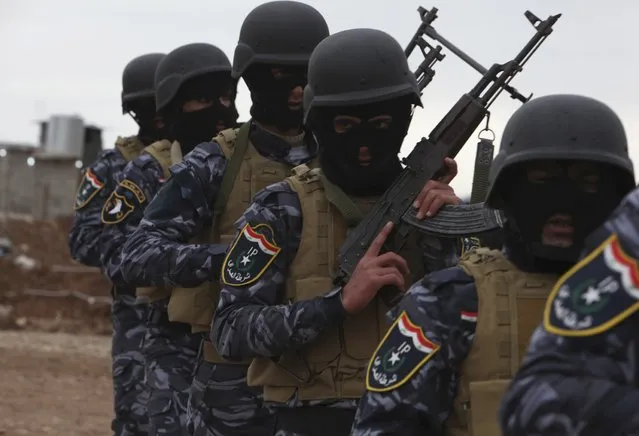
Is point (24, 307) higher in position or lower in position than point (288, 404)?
lower

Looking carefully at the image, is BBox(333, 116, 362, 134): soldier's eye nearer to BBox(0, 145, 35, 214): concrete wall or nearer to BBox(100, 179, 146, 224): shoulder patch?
BBox(100, 179, 146, 224): shoulder patch

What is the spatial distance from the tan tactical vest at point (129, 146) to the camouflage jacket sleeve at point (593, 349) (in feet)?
20.9

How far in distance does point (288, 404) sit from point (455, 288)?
5.47 feet

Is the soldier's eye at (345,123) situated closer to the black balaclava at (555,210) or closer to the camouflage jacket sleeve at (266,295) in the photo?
the camouflage jacket sleeve at (266,295)

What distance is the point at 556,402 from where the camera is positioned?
2.85 meters

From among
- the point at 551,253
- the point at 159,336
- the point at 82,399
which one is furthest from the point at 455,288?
the point at 82,399

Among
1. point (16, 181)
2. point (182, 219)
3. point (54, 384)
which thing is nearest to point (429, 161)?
point (182, 219)

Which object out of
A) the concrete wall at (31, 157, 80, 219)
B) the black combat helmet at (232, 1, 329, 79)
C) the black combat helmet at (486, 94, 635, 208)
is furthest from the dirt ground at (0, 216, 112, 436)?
the concrete wall at (31, 157, 80, 219)

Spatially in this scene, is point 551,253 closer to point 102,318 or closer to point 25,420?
point 25,420

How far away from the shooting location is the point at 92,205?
29.2 ft

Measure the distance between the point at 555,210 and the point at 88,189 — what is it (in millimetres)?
5704

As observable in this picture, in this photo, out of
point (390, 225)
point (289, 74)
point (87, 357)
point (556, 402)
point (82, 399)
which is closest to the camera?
point (556, 402)

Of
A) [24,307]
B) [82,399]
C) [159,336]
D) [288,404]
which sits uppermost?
[288,404]

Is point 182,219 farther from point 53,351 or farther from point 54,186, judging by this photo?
point 54,186
